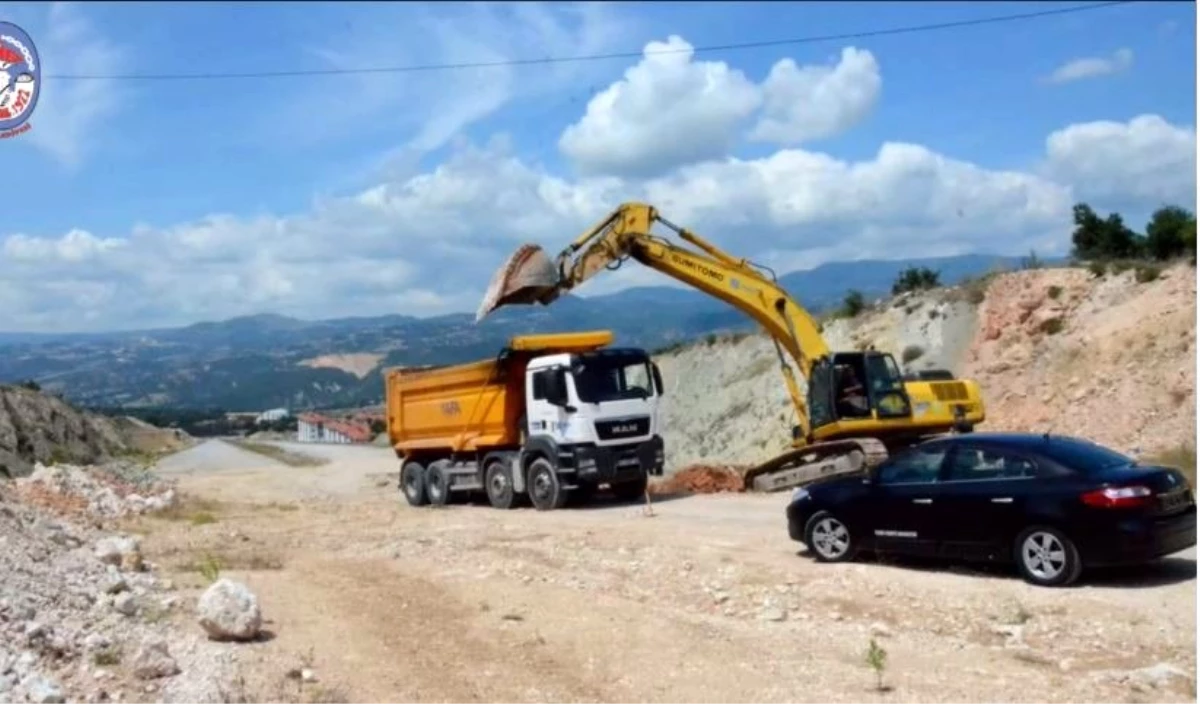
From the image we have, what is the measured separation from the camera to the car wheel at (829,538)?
13.9m

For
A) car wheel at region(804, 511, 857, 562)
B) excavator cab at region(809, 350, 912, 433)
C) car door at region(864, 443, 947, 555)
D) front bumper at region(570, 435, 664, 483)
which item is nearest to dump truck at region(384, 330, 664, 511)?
front bumper at region(570, 435, 664, 483)

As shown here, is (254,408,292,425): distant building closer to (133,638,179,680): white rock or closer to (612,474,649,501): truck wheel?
(612,474,649,501): truck wheel

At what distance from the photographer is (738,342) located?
144 feet

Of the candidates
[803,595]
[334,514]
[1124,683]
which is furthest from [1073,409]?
[1124,683]

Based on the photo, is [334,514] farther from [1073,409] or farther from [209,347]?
[209,347]

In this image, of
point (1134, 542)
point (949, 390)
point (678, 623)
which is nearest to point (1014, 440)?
point (1134, 542)

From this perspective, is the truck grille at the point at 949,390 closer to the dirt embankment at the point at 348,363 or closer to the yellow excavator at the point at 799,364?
the yellow excavator at the point at 799,364

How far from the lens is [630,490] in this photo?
2483cm

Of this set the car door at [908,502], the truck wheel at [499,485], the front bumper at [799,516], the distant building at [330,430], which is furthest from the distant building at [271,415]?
the car door at [908,502]

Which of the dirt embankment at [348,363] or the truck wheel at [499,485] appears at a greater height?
the dirt embankment at [348,363]

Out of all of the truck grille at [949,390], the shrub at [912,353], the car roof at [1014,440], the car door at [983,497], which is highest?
the shrub at [912,353]

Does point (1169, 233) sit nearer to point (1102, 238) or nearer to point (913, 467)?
point (1102, 238)

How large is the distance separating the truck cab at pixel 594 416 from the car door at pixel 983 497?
10067 millimetres

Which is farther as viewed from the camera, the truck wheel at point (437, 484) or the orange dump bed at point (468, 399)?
the truck wheel at point (437, 484)
